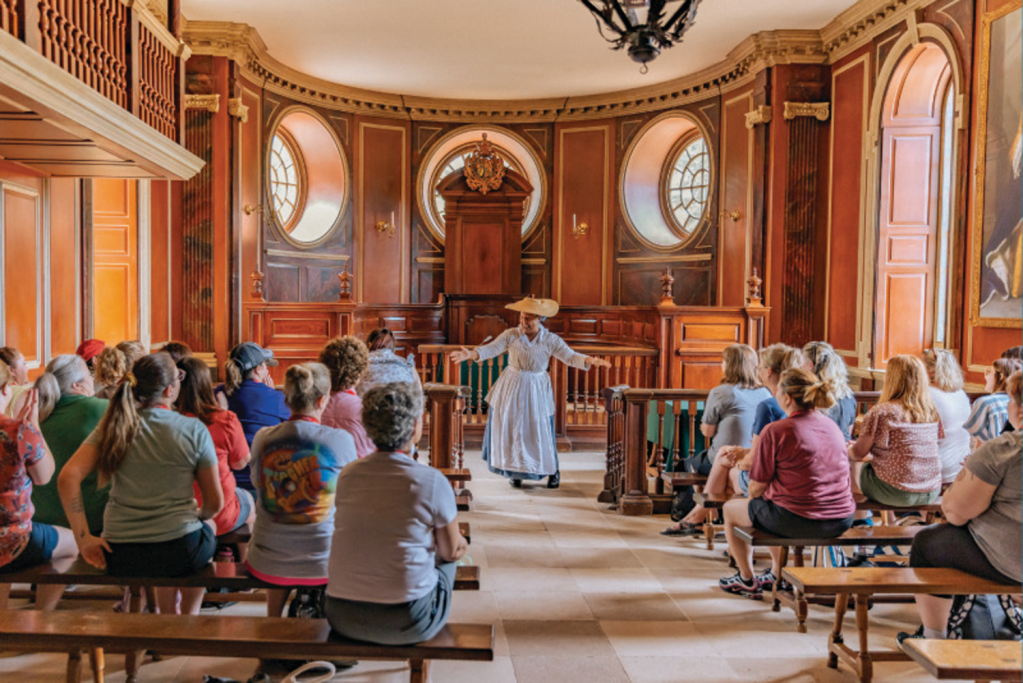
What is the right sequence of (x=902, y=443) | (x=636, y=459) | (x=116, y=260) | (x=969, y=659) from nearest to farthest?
1. (x=969, y=659)
2. (x=902, y=443)
3. (x=636, y=459)
4. (x=116, y=260)

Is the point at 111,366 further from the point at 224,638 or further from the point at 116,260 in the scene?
the point at 116,260

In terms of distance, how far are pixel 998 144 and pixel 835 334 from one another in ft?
10.5

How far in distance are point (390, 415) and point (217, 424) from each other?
1.23 meters

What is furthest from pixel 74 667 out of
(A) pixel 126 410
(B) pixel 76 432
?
(B) pixel 76 432

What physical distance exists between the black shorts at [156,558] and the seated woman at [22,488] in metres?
0.34

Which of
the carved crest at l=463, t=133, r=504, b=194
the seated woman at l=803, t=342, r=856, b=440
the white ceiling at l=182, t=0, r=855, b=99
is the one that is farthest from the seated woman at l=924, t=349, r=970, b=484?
the carved crest at l=463, t=133, r=504, b=194

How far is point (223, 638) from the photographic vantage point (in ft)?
8.25

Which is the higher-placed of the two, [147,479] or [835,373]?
[835,373]

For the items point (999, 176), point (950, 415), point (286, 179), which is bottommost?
point (950, 415)

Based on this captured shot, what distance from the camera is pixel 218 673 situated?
3.15 m

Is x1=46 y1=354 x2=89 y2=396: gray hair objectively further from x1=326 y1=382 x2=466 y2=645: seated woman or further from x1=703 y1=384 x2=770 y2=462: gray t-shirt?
x1=703 y1=384 x2=770 y2=462: gray t-shirt

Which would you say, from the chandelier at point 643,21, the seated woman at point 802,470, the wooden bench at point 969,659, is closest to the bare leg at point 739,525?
the seated woman at point 802,470

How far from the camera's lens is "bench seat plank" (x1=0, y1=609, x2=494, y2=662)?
2.46m

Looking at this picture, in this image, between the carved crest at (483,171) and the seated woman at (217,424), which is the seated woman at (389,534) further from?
the carved crest at (483,171)
